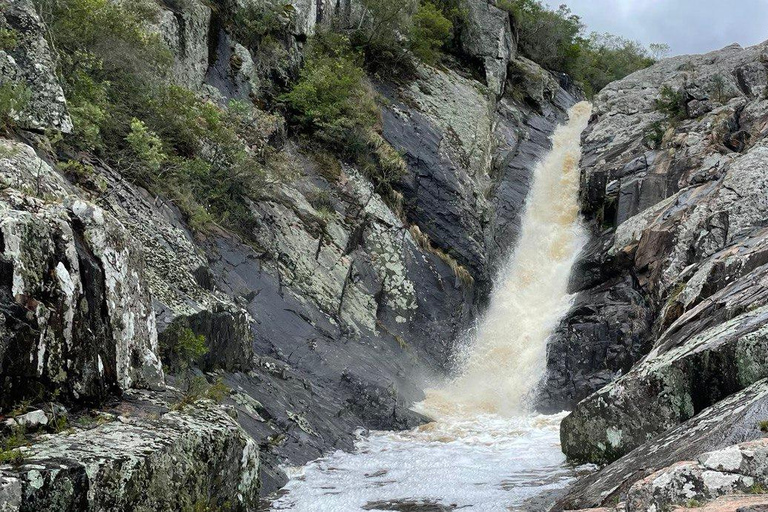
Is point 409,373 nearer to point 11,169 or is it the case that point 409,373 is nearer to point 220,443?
point 220,443

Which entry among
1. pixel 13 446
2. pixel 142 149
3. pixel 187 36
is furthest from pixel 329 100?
pixel 13 446

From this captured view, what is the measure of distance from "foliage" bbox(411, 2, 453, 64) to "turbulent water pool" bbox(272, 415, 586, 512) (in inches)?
804

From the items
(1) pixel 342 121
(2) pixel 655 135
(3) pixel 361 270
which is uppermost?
(2) pixel 655 135

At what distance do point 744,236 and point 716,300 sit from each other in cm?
605

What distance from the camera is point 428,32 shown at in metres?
31.2

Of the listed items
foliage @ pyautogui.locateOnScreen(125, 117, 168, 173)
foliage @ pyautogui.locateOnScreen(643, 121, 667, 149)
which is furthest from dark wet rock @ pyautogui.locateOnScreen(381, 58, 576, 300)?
foliage @ pyautogui.locateOnScreen(125, 117, 168, 173)

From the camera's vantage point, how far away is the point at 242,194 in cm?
1786

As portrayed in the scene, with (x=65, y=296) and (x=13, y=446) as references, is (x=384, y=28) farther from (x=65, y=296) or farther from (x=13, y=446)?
(x=13, y=446)

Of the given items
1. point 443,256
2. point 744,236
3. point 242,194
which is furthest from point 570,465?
point 443,256

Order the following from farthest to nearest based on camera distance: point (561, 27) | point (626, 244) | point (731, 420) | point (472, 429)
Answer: point (561, 27), point (626, 244), point (472, 429), point (731, 420)

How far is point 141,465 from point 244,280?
9735mm

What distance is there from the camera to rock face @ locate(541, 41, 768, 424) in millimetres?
10641

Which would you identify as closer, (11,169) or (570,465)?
(11,169)

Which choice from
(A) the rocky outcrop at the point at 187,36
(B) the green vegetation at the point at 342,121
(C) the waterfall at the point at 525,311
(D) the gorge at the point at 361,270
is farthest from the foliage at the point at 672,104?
(A) the rocky outcrop at the point at 187,36
